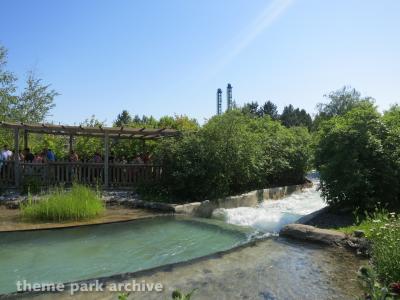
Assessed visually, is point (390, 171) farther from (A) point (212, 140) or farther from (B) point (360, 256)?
(A) point (212, 140)

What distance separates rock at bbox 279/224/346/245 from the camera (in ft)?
26.5

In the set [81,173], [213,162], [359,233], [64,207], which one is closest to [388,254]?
[359,233]

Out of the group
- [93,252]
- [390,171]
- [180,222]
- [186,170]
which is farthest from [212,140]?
[93,252]

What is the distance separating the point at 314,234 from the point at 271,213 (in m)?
4.18

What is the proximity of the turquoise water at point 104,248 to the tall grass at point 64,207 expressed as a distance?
0.97 meters

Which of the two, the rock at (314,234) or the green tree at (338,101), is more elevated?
the green tree at (338,101)

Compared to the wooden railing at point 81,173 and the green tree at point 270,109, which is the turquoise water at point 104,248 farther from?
the green tree at point 270,109

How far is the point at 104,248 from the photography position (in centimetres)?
816

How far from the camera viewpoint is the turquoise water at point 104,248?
665cm

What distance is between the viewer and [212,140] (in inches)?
574

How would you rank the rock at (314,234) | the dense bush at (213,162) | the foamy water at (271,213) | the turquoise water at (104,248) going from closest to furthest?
the turquoise water at (104,248)
the rock at (314,234)
the foamy water at (271,213)
the dense bush at (213,162)

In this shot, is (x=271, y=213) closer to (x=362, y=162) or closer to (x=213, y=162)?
(x=213, y=162)

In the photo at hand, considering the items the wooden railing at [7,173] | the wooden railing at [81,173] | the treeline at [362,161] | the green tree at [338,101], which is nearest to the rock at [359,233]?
the treeline at [362,161]

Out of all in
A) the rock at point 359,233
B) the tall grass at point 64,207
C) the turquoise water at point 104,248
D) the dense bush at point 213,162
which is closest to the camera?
the turquoise water at point 104,248
